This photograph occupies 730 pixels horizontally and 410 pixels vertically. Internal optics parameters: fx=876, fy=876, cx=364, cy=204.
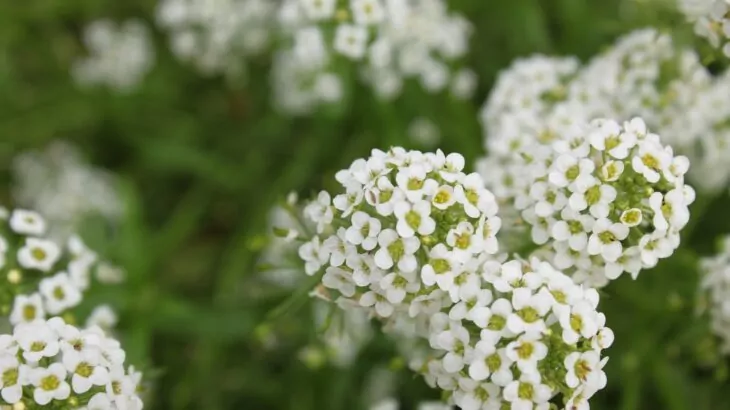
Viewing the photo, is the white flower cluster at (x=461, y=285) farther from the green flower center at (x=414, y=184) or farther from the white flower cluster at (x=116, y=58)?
the white flower cluster at (x=116, y=58)

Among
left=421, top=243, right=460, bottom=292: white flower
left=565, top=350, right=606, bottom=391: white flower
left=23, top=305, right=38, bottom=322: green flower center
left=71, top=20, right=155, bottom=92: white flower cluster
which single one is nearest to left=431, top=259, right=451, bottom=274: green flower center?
left=421, top=243, right=460, bottom=292: white flower

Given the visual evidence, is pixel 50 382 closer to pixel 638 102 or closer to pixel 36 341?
pixel 36 341

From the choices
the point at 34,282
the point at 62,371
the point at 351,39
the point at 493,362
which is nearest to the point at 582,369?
the point at 493,362

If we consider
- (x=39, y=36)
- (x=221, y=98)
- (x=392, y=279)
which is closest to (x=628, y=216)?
(x=392, y=279)

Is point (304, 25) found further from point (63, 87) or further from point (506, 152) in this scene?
point (63, 87)

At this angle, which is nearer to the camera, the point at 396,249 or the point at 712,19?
the point at 396,249
